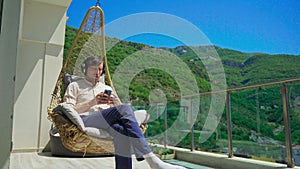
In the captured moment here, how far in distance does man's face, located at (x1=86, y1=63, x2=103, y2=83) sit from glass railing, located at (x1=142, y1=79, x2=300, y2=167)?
1.41m

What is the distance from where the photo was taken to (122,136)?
1674mm

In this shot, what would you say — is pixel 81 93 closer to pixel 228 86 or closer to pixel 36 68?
pixel 228 86

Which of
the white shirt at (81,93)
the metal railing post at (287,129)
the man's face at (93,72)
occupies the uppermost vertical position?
the man's face at (93,72)

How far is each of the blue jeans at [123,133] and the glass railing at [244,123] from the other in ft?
4.45

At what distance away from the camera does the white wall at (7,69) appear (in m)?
0.86

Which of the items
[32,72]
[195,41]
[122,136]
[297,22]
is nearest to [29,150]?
[32,72]

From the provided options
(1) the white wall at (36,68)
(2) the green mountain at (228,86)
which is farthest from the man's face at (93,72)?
(1) the white wall at (36,68)

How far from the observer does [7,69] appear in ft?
2.91

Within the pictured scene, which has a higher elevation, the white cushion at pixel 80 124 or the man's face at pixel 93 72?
the man's face at pixel 93 72

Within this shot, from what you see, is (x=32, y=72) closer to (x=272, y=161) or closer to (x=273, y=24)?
(x=272, y=161)

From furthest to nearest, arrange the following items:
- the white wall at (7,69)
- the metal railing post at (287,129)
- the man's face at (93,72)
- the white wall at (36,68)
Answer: the white wall at (36,68) → the man's face at (93,72) → the metal railing post at (287,129) → the white wall at (7,69)

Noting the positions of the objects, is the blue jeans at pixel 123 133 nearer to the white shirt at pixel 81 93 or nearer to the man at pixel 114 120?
the man at pixel 114 120

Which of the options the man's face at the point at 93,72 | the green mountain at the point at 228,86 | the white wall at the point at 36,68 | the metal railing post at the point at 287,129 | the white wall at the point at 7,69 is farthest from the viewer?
the white wall at the point at 36,68

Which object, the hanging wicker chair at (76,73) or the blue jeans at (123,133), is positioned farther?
the hanging wicker chair at (76,73)
